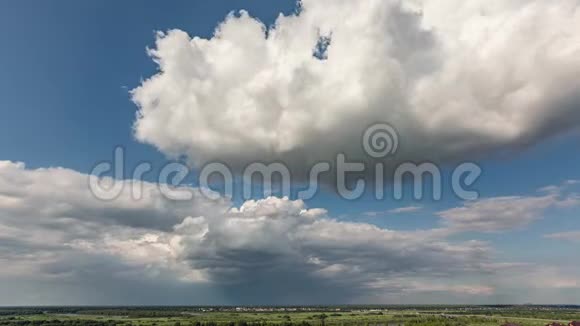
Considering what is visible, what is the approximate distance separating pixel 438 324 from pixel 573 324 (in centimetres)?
5542

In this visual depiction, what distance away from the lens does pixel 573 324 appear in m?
156

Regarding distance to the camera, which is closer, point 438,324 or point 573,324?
point 573,324

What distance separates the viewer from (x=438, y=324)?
199000 mm
